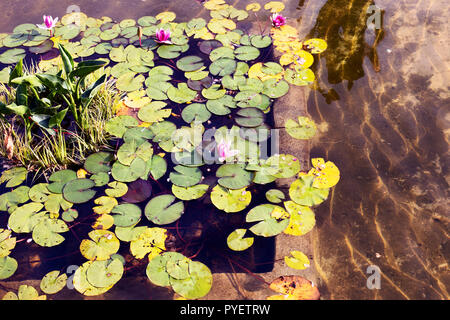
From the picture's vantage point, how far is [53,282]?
243cm

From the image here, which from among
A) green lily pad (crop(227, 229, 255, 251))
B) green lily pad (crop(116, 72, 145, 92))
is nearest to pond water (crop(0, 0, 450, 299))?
green lily pad (crop(227, 229, 255, 251))

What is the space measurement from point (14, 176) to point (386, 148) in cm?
316

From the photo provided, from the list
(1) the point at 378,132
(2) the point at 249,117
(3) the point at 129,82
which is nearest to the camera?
(1) the point at 378,132

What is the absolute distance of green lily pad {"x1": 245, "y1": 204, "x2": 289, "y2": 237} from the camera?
2.63 metres

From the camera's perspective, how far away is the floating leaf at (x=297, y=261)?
8.16 feet

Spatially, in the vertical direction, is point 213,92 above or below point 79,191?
above

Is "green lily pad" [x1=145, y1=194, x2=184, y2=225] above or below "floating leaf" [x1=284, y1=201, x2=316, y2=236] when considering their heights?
above

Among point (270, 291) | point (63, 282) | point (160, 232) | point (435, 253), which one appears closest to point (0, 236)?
point (63, 282)

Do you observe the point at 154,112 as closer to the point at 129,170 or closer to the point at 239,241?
the point at 129,170

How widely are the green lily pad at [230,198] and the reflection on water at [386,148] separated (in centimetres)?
58

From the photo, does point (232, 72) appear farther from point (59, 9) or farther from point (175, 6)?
point (59, 9)

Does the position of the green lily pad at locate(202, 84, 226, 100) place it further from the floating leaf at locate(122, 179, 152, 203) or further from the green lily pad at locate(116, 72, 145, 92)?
the floating leaf at locate(122, 179, 152, 203)

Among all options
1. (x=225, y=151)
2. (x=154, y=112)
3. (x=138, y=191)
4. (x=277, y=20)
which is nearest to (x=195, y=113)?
(x=154, y=112)

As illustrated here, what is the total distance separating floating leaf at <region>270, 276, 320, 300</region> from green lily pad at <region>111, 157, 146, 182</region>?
1367 mm
